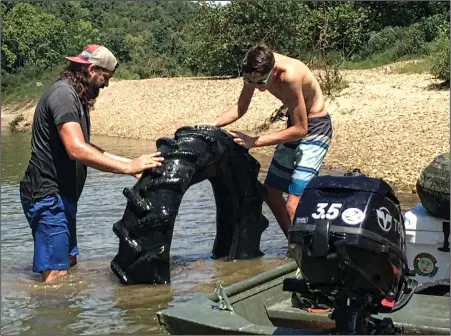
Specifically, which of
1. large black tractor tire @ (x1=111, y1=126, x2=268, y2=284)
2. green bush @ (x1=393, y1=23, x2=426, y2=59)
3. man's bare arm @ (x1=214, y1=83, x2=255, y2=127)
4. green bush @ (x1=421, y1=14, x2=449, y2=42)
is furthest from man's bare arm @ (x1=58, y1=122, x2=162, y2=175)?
green bush @ (x1=421, y1=14, x2=449, y2=42)

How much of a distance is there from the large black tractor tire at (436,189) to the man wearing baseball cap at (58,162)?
77.2 inches

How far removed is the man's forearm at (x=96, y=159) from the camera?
19.1 feet

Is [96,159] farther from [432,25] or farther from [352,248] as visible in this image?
[432,25]

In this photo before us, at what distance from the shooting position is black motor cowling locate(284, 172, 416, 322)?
358cm

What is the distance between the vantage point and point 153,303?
5.86 meters

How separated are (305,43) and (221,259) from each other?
81.2 ft

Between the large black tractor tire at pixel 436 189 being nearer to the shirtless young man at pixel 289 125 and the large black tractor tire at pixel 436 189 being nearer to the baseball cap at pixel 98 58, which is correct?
the shirtless young man at pixel 289 125

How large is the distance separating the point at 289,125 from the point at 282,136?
0.49 m

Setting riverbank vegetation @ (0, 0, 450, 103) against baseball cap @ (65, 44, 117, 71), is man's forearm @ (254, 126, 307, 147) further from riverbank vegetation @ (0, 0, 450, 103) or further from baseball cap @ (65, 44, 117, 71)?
riverbank vegetation @ (0, 0, 450, 103)

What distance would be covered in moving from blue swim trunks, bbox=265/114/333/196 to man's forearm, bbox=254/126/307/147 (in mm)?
298

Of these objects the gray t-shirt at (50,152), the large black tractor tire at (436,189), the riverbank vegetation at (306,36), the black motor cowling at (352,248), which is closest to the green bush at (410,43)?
the riverbank vegetation at (306,36)

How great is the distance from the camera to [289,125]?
6.88 m

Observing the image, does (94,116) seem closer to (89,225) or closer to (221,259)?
(89,225)

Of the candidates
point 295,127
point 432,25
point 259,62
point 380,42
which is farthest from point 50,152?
point 380,42
